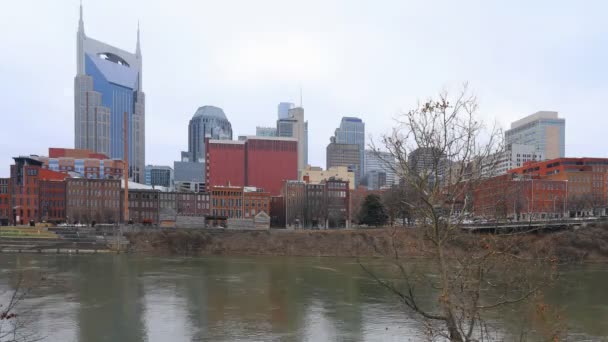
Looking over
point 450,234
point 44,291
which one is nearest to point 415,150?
point 450,234

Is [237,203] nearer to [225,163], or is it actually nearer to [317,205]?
[317,205]

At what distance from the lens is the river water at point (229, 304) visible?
91.8ft

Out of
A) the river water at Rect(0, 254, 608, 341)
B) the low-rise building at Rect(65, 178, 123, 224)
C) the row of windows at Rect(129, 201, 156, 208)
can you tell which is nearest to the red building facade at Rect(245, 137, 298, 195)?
the row of windows at Rect(129, 201, 156, 208)

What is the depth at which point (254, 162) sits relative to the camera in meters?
188

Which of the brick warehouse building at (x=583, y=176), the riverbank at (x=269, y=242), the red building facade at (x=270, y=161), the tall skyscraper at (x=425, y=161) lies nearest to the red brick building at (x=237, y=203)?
the riverbank at (x=269, y=242)

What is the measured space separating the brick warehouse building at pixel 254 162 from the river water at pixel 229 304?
403ft

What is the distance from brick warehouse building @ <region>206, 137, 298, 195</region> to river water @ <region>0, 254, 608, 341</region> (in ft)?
403

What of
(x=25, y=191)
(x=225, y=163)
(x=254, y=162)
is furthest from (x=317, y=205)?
(x=25, y=191)

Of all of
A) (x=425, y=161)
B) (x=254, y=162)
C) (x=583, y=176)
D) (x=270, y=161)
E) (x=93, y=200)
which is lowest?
(x=93, y=200)

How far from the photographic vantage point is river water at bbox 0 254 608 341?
2798 cm

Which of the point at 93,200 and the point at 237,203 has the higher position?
the point at 93,200

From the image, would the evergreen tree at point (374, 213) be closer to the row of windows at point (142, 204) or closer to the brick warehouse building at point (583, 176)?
the brick warehouse building at point (583, 176)

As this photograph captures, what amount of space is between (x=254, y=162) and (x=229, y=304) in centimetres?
15273

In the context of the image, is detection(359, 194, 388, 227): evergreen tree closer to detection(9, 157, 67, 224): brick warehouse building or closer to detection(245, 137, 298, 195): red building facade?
detection(9, 157, 67, 224): brick warehouse building
